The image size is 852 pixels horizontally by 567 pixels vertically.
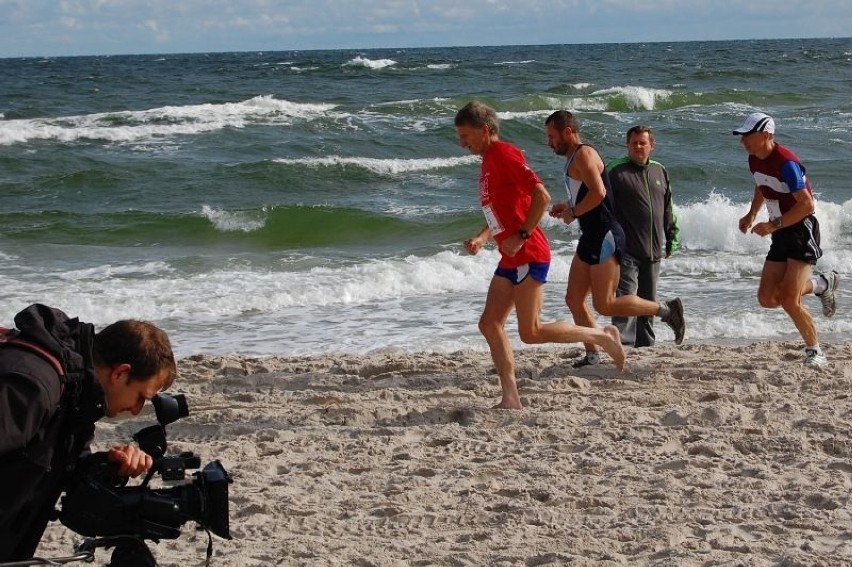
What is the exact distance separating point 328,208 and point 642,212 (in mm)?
8619

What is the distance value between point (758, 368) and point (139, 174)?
536 inches

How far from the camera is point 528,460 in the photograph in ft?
16.7

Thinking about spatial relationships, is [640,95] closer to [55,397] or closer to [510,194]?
[510,194]

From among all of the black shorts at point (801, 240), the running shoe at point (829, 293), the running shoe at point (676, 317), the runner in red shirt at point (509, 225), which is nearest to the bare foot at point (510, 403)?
the runner in red shirt at point (509, 225)

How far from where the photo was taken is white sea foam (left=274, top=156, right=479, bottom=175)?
61.3ft

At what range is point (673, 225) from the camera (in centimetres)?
727

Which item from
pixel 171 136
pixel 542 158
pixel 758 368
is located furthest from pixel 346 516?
pixel 171 136

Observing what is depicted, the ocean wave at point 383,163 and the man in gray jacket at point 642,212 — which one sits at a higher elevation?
the man in gray jacket at point 642,212

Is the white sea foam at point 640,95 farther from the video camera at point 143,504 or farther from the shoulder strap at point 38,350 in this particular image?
the shoulder strap at point 38,350

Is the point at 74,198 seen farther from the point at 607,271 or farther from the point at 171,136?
the point at 607,271

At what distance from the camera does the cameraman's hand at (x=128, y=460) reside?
112 inches

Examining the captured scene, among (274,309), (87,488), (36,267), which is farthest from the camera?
(36,267)

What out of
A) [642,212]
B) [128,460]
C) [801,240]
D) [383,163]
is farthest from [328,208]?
[128,460]

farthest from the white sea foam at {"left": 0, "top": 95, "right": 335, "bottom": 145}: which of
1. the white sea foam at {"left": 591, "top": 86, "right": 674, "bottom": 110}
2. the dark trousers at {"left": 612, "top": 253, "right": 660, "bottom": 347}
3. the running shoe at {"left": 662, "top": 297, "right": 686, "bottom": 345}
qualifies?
the running shoe at {"left": 662, "top": 297, "right": 686, "bottom": 345}
